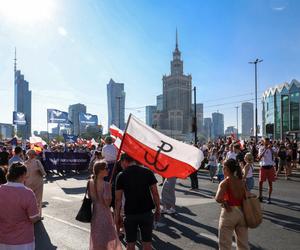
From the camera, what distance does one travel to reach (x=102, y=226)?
529cm

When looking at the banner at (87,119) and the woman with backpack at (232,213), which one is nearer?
the woman with backpack at (232,213)

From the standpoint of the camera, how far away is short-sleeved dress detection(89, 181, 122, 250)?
5277 mm

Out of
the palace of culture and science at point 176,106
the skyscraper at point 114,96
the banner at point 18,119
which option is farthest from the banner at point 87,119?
the palace of culture and science at point 176,106

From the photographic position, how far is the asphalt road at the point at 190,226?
735 cm

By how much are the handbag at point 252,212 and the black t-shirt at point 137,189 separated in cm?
132

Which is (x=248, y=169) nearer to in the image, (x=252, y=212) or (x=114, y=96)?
(x=252, y=212)

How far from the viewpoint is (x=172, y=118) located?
151750 mm

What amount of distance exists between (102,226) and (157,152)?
1564 millimetres

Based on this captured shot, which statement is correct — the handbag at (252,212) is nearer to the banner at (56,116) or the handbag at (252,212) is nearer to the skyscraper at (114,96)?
the banner at (56,116)

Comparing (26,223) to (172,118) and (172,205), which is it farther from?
(172,118)

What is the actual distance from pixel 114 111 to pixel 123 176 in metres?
125

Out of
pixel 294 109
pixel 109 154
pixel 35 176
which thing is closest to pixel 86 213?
pixel 109 154

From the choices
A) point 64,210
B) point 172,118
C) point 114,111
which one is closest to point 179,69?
point 172,118

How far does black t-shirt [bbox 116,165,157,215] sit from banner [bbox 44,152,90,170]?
18.5m
